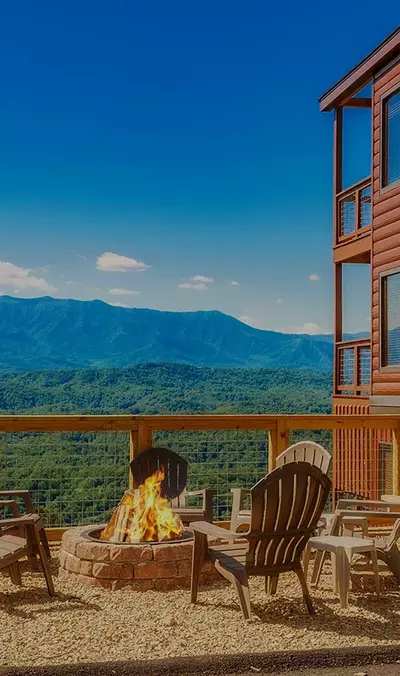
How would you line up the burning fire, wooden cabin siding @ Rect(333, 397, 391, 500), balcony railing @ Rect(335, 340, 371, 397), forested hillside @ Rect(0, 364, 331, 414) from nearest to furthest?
1. the burning fire
2. wooden cabin siding @ Rect(333, 397, 391, 500)
3. balcony railing @ Rect(335, 340, 371, 397)
4. forested hillside @ Rect(0, 364, 331, 414)

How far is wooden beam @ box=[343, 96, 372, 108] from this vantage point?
14039 mm

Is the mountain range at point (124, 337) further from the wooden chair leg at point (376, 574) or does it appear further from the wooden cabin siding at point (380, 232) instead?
the wooden chair leg at point (376, 574)

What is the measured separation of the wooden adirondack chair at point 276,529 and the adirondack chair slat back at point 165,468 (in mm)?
1672

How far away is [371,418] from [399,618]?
10.2 feet

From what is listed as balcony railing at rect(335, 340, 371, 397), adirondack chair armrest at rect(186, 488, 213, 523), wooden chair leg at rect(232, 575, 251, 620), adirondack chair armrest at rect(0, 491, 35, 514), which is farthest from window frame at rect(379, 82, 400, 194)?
wooden chair leg at rect(232, 575, 251, 620)

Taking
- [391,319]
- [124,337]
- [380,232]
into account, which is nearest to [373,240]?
[380,232]

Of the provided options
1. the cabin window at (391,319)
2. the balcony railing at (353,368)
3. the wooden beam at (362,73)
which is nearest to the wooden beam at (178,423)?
the cabin window at (391,319)

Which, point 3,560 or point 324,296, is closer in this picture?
point 3,560

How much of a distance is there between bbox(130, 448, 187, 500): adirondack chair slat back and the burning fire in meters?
0.75

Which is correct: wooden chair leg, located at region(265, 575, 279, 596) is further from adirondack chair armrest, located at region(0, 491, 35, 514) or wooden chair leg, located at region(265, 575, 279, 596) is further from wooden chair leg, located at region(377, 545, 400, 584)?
adirondack chair armrest, located at region(0, 491, 35, 514)

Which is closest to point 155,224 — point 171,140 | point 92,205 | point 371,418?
point 92,205

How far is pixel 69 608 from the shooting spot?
4930 mm

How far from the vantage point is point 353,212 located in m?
14.5

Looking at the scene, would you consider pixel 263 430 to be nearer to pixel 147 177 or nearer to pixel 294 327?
pixel 147 177
